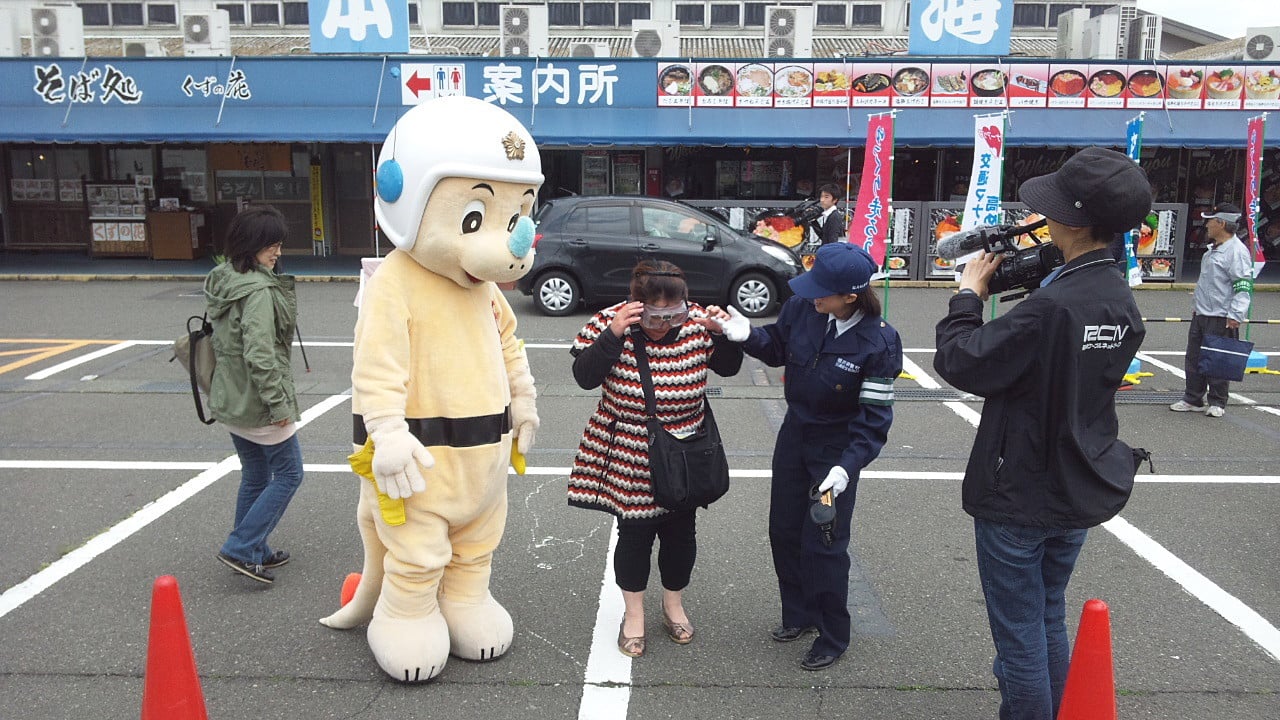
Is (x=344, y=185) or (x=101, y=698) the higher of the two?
(x=344, y=185)

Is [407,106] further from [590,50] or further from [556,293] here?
[590,50]

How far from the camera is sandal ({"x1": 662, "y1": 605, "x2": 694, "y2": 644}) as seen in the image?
3.94 metres

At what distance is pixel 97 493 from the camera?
575 centimetres

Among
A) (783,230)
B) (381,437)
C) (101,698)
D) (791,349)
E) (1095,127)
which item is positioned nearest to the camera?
(381,437)

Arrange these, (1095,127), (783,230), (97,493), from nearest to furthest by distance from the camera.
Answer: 1. (97,493)
2. (783,230)
3. (1095,127)

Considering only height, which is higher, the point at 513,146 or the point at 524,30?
the point at 524,30

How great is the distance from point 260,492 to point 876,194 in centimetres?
782

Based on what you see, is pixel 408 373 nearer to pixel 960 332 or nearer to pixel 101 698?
pixel 101 698

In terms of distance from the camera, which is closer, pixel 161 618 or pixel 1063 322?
pixel 1063 322

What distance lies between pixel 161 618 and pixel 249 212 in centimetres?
217

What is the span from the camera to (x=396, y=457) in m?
3.26

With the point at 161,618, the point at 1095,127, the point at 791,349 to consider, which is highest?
the point at 1095,127

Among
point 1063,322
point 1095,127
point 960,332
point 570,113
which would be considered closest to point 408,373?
point 960,332

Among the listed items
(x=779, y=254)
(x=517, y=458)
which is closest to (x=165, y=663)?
(x=517, y=458)
